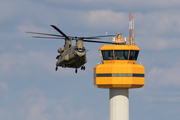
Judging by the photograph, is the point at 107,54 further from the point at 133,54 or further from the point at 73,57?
the point at 73,57

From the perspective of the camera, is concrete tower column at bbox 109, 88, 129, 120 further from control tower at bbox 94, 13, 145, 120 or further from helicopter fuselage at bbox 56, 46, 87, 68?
→ helicopter fuselage at bbox 56, 46, 87, 68

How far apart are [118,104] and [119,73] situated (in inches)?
373

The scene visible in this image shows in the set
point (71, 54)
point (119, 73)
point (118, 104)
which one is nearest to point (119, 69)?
point (119, 73)

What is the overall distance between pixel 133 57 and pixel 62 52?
3441 centimetres

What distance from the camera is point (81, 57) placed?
12450 centimetres

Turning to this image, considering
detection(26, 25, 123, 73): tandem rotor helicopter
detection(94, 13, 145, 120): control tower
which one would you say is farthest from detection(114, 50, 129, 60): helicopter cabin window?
detection(26, 25, 123, 73): tandem rotor helicopter

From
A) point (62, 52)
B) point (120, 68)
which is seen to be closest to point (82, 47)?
point (62, 52)

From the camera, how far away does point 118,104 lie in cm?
16688

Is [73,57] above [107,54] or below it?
below

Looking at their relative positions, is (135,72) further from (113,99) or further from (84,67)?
(84,67)

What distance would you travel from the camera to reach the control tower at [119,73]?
163125mm

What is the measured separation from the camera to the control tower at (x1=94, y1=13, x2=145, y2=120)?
163 metres

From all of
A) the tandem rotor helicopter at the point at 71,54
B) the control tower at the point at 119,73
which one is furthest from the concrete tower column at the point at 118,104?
the tandem rotor helicopter at the point at 71,54

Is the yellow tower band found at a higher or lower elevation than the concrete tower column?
higher
